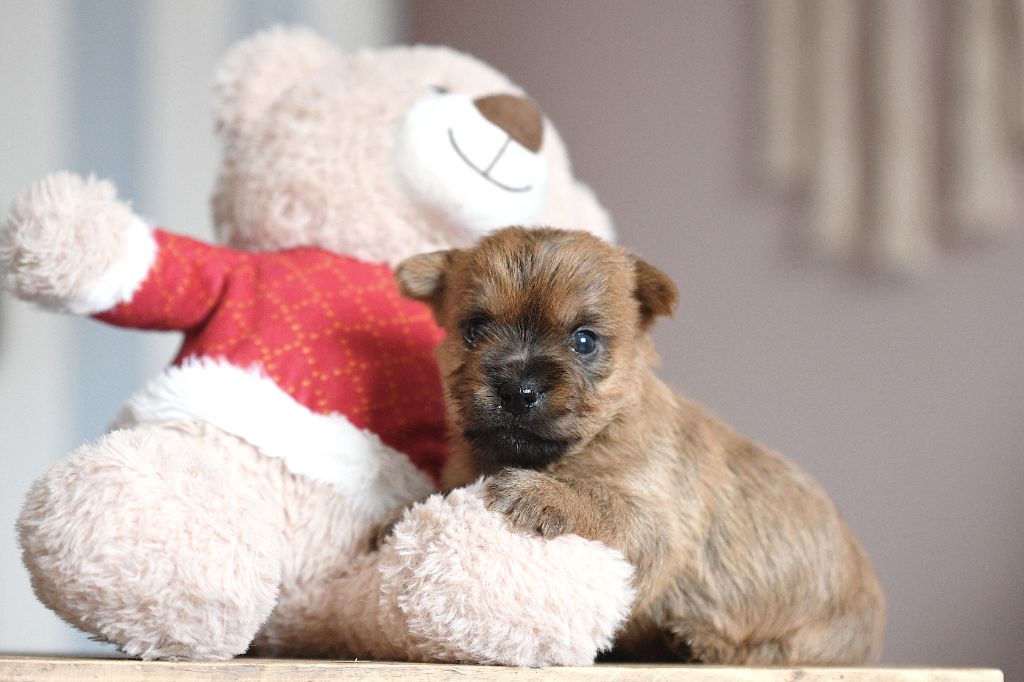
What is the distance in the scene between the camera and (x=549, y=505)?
91cm

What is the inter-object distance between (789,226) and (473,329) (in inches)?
57.1

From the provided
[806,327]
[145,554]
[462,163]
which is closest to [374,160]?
[462,163]

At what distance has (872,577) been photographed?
1.24 metres

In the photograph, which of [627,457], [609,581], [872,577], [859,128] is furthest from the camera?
[859,128]

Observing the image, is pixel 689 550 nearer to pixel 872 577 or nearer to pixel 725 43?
pixel 872 577

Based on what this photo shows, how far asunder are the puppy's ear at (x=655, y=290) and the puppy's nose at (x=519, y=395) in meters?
0.21

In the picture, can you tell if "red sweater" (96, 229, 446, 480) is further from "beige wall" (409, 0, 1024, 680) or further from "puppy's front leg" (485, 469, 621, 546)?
"beige wall" (409, 0, 1024, 680)

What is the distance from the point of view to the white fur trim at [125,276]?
1.07 metres

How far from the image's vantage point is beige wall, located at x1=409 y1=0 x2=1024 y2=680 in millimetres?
1966

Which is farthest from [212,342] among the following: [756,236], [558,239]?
[756,236]

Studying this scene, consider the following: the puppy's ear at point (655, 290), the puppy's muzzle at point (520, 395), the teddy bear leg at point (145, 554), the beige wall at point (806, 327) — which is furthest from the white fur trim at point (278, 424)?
the beige wall at point (806, 327)

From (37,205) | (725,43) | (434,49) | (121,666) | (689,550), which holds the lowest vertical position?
(121,666)

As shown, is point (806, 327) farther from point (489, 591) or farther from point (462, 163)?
point (489, 591)

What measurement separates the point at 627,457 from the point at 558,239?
23 centimetres
